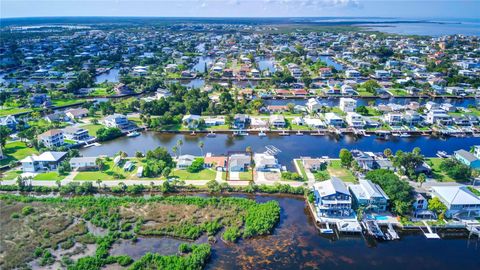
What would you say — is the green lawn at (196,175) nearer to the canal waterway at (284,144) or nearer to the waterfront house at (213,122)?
the canal waterway at (284,144)

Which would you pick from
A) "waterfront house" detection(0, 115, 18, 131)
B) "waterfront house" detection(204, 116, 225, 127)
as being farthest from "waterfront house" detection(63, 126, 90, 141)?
"waterfront house" detection(204, 116, 225, 127)

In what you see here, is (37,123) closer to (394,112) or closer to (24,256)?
(24,256)

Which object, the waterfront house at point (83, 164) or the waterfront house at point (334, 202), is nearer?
the waterfront house at point (334, 202)

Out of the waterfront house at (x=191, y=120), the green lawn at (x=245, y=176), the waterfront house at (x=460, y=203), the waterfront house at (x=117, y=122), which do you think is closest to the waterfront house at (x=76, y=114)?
the waterfront house at (x=117, y=122)

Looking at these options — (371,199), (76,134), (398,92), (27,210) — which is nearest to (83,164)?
(27,210)

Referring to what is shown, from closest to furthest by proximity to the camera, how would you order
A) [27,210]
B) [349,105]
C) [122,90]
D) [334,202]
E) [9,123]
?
[334,202], [27,210], [9,123], [349,105], [122,90]

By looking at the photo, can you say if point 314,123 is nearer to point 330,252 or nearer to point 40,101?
point 330,252
